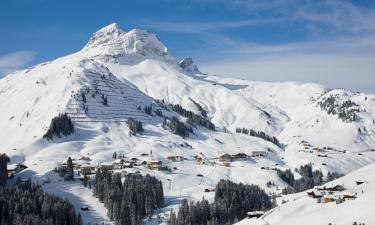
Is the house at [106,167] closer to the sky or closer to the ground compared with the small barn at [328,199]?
closer to the sky

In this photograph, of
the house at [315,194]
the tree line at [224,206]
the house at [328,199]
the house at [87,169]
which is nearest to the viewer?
the house at [328,199]

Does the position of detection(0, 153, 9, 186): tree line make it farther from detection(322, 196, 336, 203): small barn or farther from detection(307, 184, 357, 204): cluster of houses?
detection(322, 196, 336, 203): small barn

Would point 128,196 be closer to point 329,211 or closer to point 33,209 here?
point 33,209

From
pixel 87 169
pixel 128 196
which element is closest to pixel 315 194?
pixel 128 196

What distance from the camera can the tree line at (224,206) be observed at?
14225cm

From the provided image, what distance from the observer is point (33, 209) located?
13412 cm

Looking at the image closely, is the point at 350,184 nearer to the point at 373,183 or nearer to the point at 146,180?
the point at 373,183

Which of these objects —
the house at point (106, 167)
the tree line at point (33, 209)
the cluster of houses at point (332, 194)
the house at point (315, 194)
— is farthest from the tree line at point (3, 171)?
the cluster of houses at point (332, 194)

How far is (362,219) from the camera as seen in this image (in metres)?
88.7

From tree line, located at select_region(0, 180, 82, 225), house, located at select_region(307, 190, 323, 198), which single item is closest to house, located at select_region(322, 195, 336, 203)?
house, located at select_region(307, 190, 323, 198)

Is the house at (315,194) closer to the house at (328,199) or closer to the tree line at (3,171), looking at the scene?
the house at (328,199)

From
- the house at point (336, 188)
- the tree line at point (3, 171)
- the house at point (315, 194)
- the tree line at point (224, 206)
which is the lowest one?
the tree line at point (224, 206)

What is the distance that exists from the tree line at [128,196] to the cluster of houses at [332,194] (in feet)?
166

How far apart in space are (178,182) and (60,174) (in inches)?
1596
